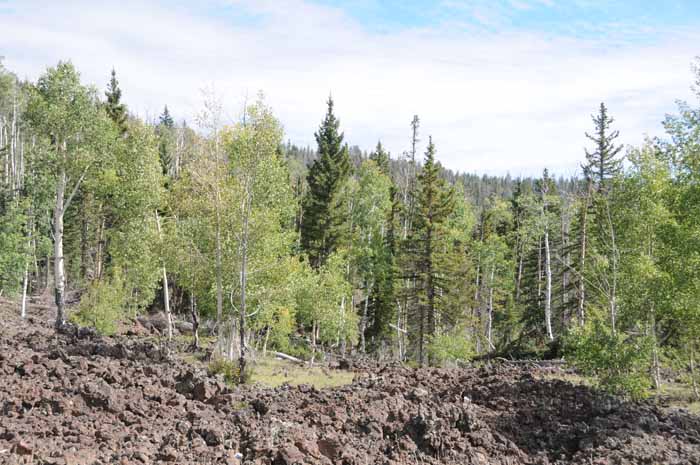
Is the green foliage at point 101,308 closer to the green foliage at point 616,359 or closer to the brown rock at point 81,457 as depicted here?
the brown rock at point 81,457

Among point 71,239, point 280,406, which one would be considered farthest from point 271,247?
point 71,239

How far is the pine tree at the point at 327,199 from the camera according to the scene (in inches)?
1583

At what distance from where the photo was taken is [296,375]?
80.8ft

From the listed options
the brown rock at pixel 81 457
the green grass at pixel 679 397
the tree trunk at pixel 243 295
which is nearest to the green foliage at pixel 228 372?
the tree trunk at pixel 243 295

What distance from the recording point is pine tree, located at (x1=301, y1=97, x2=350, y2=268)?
40219mm

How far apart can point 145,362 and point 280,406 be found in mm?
6167

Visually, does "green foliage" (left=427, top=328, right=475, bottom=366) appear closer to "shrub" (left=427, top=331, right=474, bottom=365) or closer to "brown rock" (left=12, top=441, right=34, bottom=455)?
"shrub" (left=427, top=331, right=474, bottom=365)

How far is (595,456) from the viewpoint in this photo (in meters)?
11.8

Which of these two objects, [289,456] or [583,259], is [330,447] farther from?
[583,259]

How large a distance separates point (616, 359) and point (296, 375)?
533 inches

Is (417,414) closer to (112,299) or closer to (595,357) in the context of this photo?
(595,357)

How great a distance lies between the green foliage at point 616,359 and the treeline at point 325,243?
0.05 meters

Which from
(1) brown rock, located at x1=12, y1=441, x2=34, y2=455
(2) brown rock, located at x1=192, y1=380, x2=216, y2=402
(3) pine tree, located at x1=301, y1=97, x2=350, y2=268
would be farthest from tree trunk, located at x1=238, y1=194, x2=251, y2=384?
(3) pine tree, located at x1=301, y1=97, x2=350, y2=268

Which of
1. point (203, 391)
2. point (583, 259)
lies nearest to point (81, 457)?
point (203, 391)
